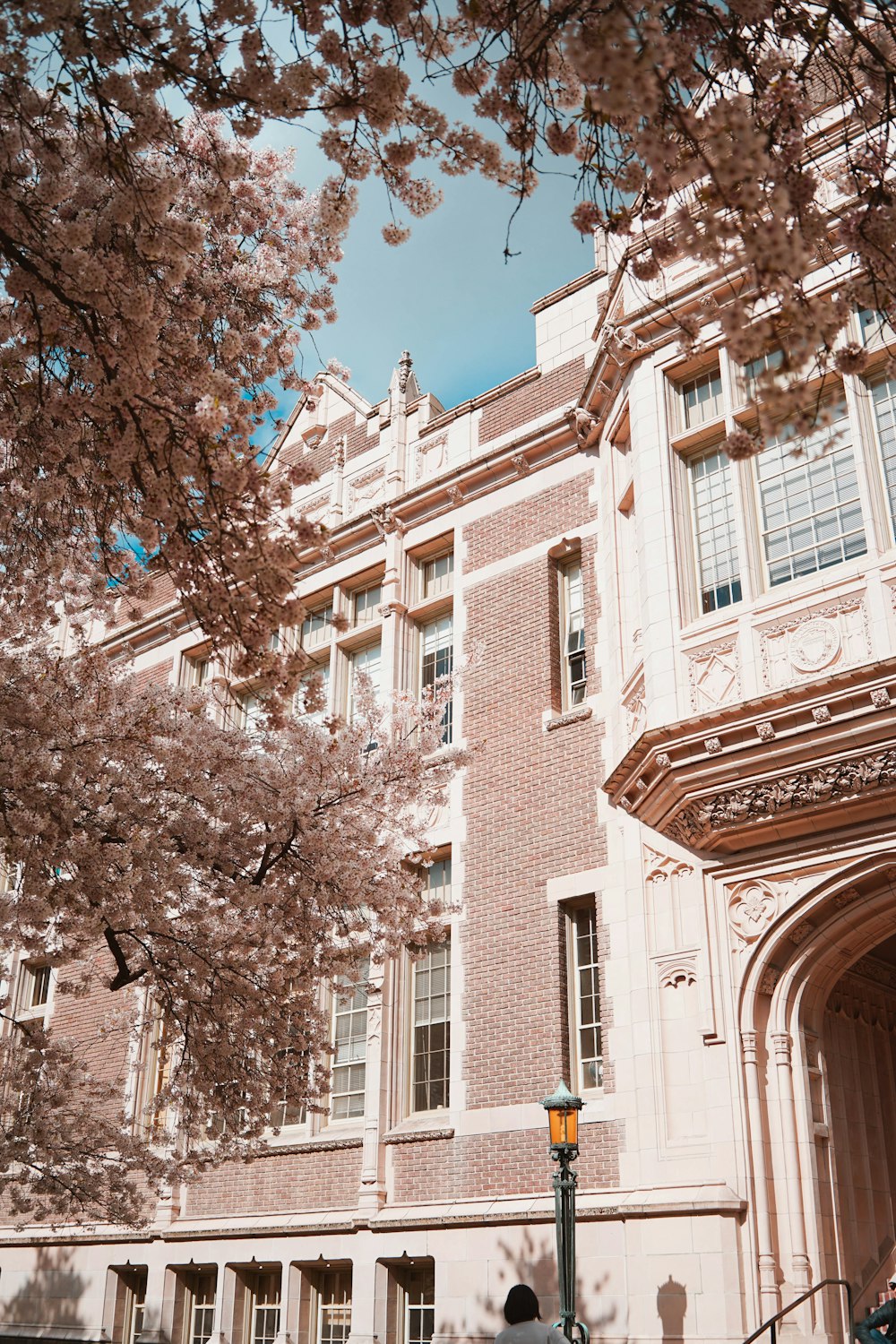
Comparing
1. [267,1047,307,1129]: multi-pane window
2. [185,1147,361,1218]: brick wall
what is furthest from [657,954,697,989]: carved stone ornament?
[185,1147,361,1218]: brick wall

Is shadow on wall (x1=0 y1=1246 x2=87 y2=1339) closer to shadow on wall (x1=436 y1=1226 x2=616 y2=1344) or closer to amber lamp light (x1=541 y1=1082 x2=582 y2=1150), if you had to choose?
shadow on wall (x1=436 y1=1226 x2=616 y2=1344)

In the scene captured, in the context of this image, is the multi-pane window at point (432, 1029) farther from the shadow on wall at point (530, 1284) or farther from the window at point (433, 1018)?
the shadow on wall at point (530, 1284)

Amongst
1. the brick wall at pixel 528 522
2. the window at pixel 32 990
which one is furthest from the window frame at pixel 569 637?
the window at pixel 32 990

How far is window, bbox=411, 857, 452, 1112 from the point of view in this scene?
1459 cm

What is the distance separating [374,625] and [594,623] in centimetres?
413

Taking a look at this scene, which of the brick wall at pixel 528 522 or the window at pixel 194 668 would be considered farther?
the window at pixel 194 668

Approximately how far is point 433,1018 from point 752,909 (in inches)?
192

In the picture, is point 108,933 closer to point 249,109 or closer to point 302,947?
point 302,947

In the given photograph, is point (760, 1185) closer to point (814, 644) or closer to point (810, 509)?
point (814, 644)

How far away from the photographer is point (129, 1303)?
17.2 m

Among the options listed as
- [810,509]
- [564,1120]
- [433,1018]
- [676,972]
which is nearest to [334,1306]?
[433,1018]

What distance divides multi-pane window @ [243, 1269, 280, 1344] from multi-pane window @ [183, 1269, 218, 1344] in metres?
0.62

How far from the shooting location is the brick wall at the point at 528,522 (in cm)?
1548

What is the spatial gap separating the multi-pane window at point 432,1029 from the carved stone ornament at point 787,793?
14.2ft
